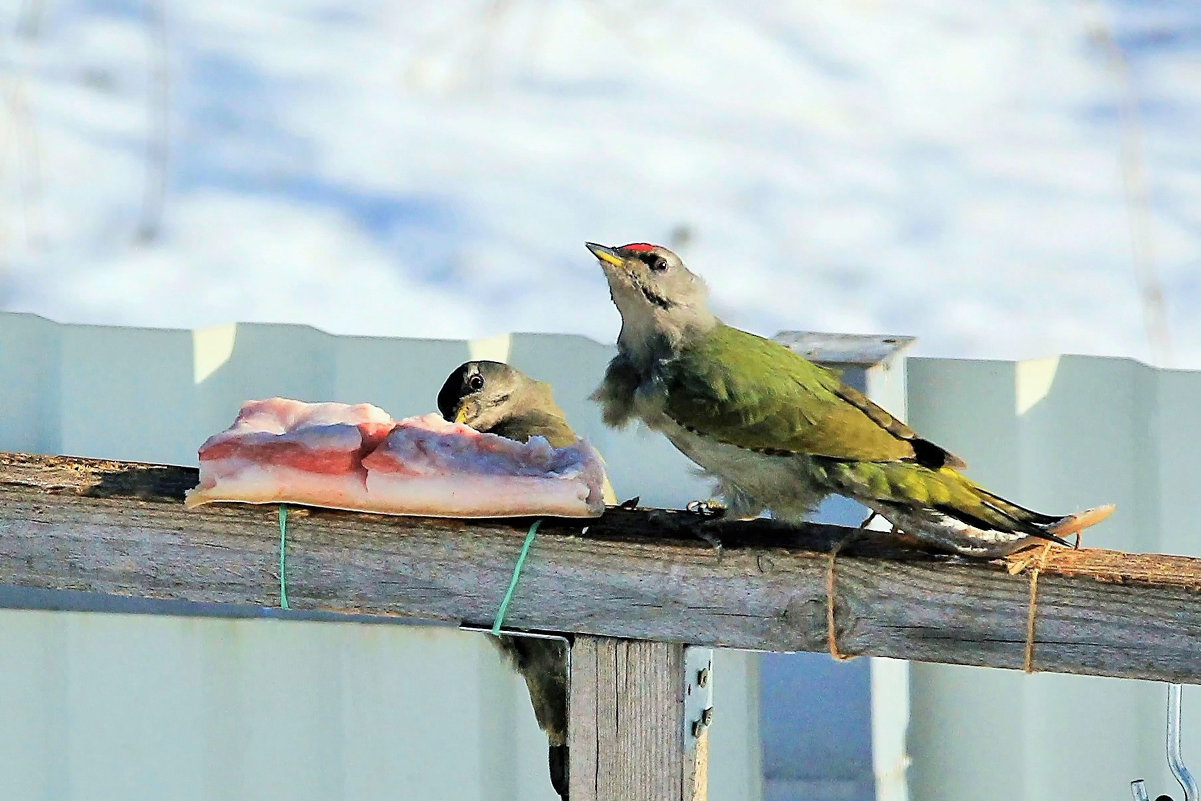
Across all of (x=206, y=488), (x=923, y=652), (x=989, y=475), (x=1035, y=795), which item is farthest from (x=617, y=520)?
(x=1035, y=795)

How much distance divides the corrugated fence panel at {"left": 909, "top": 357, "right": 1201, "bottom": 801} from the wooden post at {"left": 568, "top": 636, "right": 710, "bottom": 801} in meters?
1.34

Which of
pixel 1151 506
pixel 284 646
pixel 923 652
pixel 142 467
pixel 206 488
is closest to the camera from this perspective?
pixel 923 652

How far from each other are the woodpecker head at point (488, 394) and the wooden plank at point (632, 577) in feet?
3.90

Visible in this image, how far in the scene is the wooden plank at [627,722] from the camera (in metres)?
2.23

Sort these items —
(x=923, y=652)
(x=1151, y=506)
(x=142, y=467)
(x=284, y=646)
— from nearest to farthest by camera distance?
(x=923, y=652), (x=142, y=467), (x=1151, y=506), (x=284, y=646)

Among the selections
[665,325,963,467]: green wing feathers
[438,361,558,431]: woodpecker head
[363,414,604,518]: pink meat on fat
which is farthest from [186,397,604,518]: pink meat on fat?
[438,361,558,431]: woodpecker head

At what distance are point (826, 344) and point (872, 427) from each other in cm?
69

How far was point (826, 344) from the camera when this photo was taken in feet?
11.2

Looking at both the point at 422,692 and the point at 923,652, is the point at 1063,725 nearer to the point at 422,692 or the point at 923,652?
the point at 923,652

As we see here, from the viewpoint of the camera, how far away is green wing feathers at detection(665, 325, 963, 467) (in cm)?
273

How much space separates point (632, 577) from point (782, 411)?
707 millimetres

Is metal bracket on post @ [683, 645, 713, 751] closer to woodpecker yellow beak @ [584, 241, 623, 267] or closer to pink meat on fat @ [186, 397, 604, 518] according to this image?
pink meat on fat @ [186, 397, 604, 518]

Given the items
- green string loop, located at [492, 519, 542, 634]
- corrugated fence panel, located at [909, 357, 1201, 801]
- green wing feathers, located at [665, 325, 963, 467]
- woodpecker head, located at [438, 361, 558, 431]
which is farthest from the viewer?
woodpecker head, located at [438, 361, 558, 431]

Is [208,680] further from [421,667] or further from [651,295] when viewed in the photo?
[651,295]
